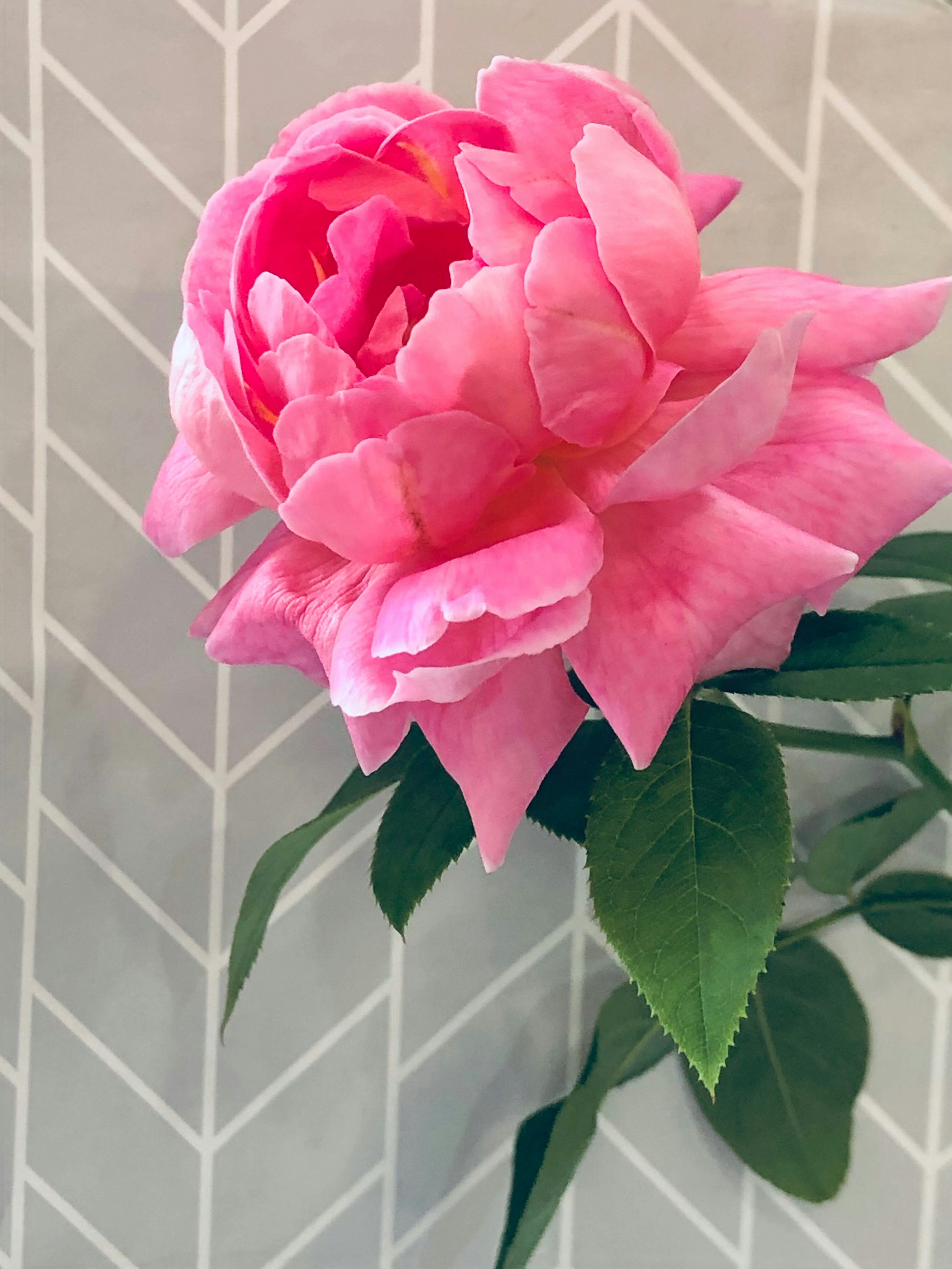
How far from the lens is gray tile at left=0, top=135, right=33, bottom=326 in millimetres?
432

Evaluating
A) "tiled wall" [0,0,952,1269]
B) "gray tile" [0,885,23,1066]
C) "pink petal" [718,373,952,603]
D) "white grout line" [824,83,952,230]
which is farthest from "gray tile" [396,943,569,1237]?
"white grout line" [824,83,952,230]

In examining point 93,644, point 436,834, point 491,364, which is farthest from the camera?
point 93,644

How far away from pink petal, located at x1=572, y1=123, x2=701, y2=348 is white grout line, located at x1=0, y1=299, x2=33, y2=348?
357mm

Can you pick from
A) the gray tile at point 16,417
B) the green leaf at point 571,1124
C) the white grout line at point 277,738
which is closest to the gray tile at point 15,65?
the gray tile at point 16,417

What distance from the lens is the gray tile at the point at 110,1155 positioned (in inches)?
19.4

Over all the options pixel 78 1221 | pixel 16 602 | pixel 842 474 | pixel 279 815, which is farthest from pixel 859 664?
pixel 78 1221

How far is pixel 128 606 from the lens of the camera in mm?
462

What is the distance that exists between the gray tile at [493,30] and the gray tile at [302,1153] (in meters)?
0.51

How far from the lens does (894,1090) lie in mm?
477

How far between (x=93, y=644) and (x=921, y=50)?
1.72 ft

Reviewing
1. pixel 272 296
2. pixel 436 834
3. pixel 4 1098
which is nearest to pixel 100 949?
pixel 4 1098

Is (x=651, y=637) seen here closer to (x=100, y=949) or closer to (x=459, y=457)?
(x=459, y=457)

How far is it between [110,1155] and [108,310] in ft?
1.60

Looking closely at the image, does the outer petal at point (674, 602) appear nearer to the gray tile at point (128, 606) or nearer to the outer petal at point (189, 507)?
the outer petal at point (189, 507)
